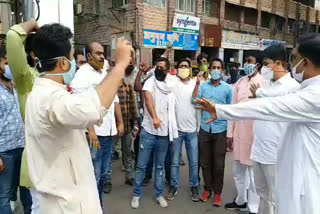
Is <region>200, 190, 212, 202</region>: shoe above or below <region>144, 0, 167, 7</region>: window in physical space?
below

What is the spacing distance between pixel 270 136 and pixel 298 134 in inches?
36.5

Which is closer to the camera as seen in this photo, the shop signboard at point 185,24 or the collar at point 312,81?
the collar at point 312,81

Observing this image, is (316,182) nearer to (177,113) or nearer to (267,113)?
(267,113)

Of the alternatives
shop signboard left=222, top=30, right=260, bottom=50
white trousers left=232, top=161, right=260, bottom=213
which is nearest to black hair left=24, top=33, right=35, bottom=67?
white trousers left=232, top=161, right=260, bottom=213

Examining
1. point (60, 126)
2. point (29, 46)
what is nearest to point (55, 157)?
point (60, 126)

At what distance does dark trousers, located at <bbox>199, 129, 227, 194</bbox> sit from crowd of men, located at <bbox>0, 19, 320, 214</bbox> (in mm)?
13

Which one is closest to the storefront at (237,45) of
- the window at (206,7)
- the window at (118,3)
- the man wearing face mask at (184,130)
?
the window at (206,7)

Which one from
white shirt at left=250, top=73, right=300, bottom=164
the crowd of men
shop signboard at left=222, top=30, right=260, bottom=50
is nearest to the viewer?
the crowd of men

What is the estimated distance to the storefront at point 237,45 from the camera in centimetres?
1516

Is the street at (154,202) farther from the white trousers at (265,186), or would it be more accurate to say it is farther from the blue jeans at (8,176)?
the blue jeans at (8,176)

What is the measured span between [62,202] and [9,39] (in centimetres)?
120

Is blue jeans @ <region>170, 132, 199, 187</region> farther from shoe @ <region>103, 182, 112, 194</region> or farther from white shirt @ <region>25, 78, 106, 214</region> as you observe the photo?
white shirt @ <region>25, 78, 106, 214</region>

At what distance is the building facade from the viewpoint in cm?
1134

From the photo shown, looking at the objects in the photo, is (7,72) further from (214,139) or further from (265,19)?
(265,19)
